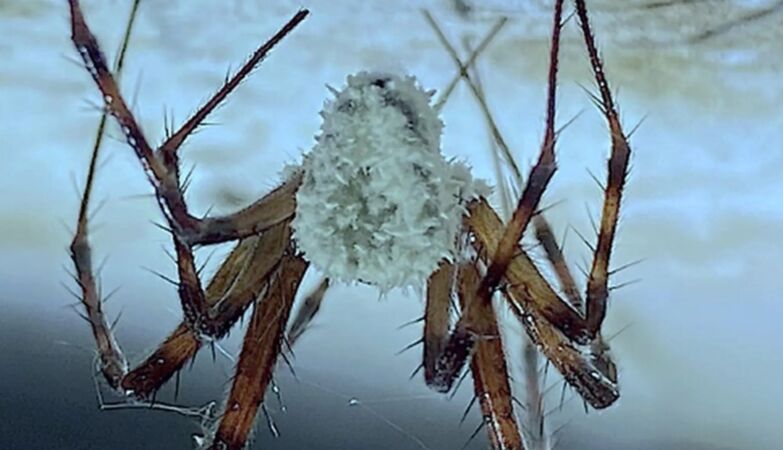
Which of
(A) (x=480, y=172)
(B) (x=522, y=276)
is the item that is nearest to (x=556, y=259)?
(B) (x=522, y=276)

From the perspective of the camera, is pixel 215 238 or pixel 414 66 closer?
pixel 215 238

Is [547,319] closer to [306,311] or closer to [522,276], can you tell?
[522,276]

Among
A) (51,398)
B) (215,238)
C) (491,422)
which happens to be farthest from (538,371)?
(51,398)

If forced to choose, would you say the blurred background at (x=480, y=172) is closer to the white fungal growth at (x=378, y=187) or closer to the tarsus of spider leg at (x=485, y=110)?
the tarsus of spider leg at (x=485, y=110)

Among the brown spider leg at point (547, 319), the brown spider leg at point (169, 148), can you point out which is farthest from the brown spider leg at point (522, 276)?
the brown spider leg at point (169, 148)

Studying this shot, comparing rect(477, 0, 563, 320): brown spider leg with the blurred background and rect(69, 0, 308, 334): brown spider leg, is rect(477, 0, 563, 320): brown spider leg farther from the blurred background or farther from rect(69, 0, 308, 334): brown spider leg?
the blurred background

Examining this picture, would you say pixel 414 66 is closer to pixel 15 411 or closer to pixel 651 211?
pixel 651 211
